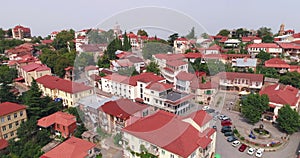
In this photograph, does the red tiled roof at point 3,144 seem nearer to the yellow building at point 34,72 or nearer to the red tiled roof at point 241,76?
the yellow building at point 34,72

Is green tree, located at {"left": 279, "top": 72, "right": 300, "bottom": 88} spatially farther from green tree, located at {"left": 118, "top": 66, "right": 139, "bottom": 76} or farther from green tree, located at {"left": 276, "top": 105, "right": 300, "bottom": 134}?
green tree, located at {"left": 118, "top": 66, "right": 139, "bottom": 76}

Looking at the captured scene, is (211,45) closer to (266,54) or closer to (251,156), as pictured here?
(266,54)

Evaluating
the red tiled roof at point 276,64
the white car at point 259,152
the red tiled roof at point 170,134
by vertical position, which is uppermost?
the red tiled roof at point 276,64

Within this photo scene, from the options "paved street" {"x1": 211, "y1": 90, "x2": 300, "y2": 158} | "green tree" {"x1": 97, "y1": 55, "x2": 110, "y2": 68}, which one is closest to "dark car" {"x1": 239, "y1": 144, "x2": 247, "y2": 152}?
"paved street" {"x1": 211, "y1": 90, "x2": 300, "y2": 158}

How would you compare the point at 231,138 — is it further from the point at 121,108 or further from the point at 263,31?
the point at 263,31

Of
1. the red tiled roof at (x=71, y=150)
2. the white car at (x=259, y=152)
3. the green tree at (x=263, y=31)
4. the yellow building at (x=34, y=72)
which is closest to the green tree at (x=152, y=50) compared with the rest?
the yellow building at (x=34, y=72)

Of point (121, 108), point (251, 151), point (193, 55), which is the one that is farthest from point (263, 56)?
point (121, 108)

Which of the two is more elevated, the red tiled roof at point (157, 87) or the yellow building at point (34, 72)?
the yellow building at point (34, 72)
